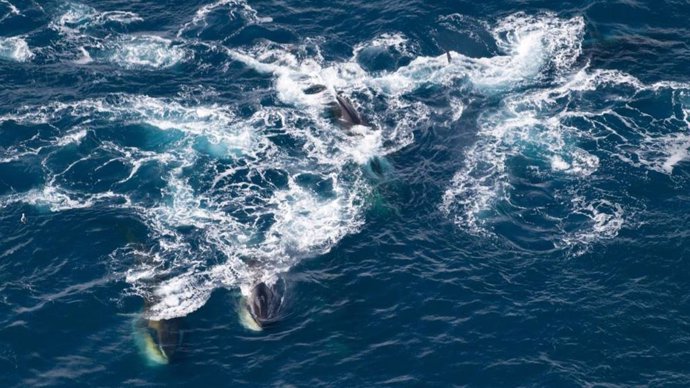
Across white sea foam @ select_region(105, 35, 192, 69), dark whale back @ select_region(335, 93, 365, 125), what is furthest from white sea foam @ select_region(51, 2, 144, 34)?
dark whale back @ select_region(335, 93, 365, 125)

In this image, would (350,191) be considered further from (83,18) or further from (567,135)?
(83,18)

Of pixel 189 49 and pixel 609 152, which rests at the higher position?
pixel 189 49

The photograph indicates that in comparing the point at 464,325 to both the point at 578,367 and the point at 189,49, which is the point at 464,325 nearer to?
the point at 578,367

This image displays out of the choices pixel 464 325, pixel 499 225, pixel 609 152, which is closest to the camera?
pixel 464 325

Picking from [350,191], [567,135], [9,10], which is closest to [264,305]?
[350,191]

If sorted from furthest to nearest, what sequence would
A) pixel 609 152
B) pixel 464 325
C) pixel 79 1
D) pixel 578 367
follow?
pixel 79 1
pixel 609 152
pixel 464 325
pixel 578 367

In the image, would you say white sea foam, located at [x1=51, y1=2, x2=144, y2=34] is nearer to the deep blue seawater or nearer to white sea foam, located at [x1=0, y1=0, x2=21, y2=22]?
the deep blue seawater

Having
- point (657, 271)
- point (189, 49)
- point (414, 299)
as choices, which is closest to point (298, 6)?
point (189, 49)
